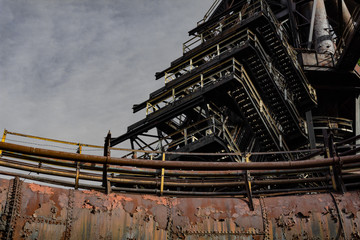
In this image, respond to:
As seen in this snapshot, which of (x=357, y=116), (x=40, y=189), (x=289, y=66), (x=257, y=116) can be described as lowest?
(x=40, y=189)

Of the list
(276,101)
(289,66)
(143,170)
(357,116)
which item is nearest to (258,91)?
(276,101)

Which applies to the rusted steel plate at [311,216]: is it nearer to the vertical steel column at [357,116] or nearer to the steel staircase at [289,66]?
the steel staircase at [289,66]

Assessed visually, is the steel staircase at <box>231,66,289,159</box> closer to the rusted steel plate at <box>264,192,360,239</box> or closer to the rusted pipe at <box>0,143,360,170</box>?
the rusted pipe at <box>0,143,360,170</box>

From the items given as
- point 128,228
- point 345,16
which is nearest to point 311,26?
point 345,16

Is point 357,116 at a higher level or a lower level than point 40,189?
higher

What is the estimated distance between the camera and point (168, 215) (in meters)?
9.70

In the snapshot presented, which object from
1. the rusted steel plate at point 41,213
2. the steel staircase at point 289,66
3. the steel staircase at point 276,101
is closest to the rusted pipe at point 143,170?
the rusted steel plate at point 41,213

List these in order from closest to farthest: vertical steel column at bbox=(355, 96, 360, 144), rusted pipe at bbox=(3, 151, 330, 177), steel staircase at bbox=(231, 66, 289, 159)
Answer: rusted pipe at bbox=(3, 151, 330, 177), steel staircase at bbox=(231, 66, 289, 159), vertical steel column at bbox=(355, 96, 360, 144)

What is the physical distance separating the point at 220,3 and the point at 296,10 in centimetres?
641

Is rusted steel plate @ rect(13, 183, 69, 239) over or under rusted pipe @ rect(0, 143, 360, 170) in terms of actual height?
under

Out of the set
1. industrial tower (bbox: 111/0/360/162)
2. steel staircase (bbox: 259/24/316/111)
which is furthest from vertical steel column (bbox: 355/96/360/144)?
steel staircase (bbox: 259/24/316/111)

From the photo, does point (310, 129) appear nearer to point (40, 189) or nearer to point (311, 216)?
point (311, 216)

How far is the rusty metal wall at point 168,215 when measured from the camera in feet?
28.9

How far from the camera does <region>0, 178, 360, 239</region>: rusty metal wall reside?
8812 millimetres
